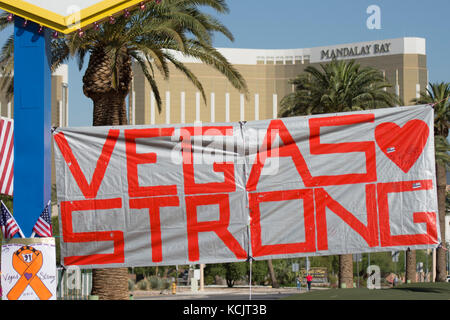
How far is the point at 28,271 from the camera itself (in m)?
8.54

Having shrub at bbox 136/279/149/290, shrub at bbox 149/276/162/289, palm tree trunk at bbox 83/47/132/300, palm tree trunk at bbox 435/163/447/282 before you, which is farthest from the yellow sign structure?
shrub at bbox 149/276/162/289

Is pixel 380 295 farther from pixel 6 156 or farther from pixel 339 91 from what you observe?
pixel 339 91

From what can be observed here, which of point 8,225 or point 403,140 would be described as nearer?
point 403,140

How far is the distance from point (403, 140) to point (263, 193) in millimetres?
1832

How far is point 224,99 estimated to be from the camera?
191125mm

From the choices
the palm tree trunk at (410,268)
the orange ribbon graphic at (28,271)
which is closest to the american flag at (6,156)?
the orange ribbon graphic at (28,271)

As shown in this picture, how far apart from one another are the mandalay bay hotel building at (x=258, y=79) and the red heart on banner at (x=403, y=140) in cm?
17004

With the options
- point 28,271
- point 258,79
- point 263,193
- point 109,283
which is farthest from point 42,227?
point 258,79

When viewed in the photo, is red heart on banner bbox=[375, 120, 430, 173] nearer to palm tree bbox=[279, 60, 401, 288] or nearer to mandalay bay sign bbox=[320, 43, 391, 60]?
palm tree bbox=[279, 60, 401, 288]

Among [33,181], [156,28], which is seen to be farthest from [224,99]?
[33,181]

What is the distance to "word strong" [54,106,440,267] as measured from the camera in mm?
8320

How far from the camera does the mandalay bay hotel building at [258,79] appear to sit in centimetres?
18238
